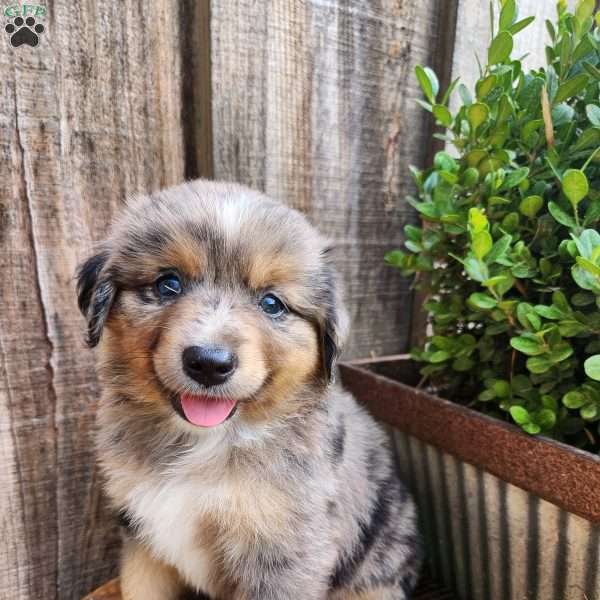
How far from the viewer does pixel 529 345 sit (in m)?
1.73

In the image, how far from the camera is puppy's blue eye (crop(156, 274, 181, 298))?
1593 mm

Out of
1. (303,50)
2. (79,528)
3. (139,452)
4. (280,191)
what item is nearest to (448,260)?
(280,191)

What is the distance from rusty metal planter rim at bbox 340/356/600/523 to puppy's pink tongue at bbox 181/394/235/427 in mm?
876

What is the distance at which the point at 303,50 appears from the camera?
7.41ft

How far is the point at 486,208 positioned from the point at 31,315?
1.75 meters

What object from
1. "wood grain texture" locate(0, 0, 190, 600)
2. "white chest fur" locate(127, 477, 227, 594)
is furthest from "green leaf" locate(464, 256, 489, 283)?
"wood grain texture" locate(0, 0, 190, 600)

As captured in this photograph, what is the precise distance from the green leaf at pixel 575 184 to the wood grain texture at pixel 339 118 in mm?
1073

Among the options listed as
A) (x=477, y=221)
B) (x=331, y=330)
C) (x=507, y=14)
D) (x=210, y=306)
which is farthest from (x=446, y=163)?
(x=210, y=306)

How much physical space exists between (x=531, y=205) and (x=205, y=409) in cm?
127

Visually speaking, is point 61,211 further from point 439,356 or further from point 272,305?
point 439,356

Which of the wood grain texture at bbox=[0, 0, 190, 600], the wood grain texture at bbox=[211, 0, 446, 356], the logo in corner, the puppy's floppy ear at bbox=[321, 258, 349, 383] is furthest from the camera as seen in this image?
the wood grain texture at bbox=[211, 0, 446, 356]

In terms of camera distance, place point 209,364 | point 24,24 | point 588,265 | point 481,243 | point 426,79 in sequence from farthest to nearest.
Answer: point 426,79 → point 24,24 → point 481,243 → point 588,265 → point 209,364

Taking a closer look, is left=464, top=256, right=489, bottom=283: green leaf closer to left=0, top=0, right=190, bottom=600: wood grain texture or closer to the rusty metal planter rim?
the rusty metal planter rim

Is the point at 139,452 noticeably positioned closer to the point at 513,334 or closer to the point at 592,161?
the point at 513,334
